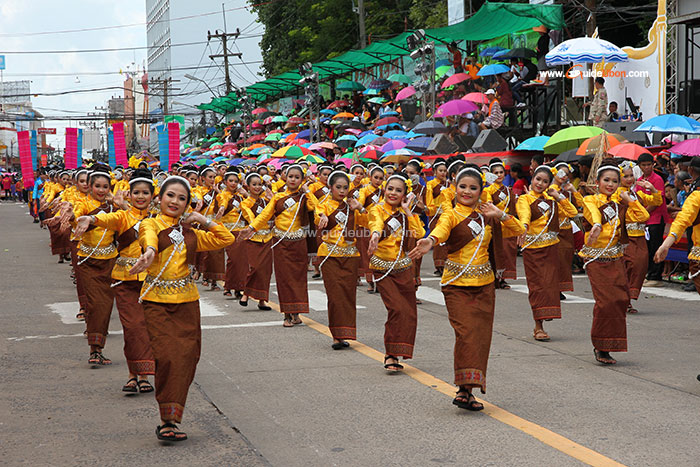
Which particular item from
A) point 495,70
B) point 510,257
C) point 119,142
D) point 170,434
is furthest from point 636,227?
point 119,142

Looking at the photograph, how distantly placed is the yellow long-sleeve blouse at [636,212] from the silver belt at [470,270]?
2.61m

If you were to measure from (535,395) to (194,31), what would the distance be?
92.9 metres

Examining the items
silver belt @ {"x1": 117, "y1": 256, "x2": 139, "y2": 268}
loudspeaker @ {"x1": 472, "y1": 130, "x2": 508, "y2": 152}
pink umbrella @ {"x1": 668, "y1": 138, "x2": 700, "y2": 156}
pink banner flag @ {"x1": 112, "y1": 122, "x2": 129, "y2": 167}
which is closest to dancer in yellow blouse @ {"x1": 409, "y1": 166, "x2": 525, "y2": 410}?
silver belt @ {"x1": 117, "y1": 256, "x2": 139, "y2": 268}

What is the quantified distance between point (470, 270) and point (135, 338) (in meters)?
2.88

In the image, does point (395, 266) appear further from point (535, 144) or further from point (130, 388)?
point (535, 144)

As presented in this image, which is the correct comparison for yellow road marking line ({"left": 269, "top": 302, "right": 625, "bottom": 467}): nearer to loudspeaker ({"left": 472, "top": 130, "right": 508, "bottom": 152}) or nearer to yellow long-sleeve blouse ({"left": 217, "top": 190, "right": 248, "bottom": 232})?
yellow long-sleeve blouse ({"left": 217, "top": 190, "right": 248, "bottom": 232})

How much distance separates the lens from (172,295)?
6219mm

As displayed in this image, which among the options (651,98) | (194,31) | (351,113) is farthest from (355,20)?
(194,31)

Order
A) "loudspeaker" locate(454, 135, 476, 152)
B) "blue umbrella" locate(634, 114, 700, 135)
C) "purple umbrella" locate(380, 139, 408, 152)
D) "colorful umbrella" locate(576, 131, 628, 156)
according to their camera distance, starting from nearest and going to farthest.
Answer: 1. "blue umbrella" locate(634, 114, 700, 135)
2. "colorful umbrella" locate(576, 131, 628, 156)
3. "loudspeaker" locate(454, 135, 476, 152)
4. "purple umbrella" locate(380, 139, 408, 152)

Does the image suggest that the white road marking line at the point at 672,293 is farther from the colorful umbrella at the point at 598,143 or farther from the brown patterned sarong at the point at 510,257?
the colorful umbrella at the point at 598,143

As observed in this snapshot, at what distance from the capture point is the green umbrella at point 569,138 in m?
16.9

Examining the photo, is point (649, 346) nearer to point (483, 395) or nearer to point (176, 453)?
point (483, 395)

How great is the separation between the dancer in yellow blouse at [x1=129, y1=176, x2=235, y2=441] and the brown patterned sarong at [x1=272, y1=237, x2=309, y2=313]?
4.20 meters

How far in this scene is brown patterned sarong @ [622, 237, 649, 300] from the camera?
36.4 feet
